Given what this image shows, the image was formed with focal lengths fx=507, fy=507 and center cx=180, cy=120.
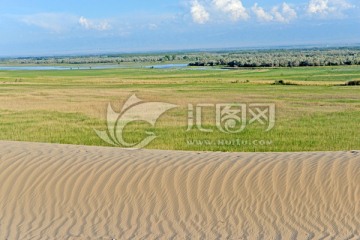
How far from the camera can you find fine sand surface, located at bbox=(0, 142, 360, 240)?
7074 millimetres

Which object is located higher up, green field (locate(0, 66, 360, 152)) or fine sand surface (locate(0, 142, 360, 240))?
fine sand surface (locate(0, 142, 360, 240))

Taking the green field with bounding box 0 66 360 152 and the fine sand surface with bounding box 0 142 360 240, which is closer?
the fine sand surface with bounding box 0 142 360 240

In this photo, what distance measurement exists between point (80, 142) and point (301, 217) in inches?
388

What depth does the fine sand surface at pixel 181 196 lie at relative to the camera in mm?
7074

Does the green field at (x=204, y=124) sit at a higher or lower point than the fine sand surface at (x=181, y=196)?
lower

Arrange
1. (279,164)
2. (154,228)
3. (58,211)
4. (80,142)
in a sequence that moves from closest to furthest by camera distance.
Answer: (154,228), (58,211), (279,164), (80,142)

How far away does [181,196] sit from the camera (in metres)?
8.21

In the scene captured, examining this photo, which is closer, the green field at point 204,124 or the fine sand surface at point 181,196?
the fine sand surface at point 181,196

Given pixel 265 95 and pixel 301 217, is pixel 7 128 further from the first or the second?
pixel 265 95

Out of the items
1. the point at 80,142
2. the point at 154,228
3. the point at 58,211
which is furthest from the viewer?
the point at 80,142

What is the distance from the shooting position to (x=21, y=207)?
8.05m

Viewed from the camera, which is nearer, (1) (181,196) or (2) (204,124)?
(1) (181,196)

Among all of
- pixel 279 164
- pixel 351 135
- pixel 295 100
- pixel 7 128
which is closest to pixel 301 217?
pixel 279 164

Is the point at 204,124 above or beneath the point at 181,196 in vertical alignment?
beneath
